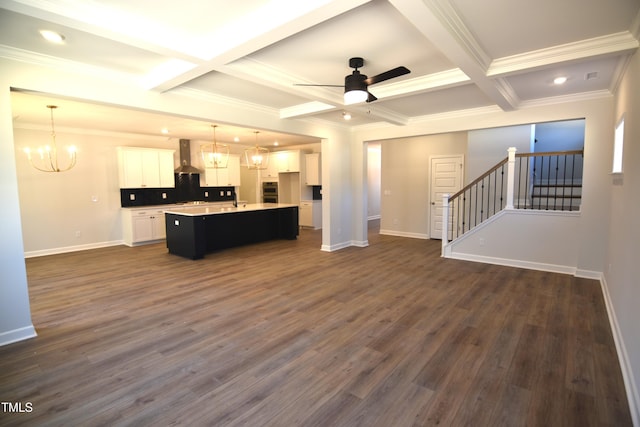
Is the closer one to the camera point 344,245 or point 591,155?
point 591,155

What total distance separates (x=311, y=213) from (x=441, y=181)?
400 centimetres

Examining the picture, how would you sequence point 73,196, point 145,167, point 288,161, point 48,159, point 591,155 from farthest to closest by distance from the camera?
point 288,161
point 145,167
point 73,196
point 48,159
point 591,155

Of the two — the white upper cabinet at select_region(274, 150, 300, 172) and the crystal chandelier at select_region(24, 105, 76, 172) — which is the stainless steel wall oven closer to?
the white upper cabinet at select_region(274, 150, 300, 172)

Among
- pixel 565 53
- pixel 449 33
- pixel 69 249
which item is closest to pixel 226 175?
pixel 69 249

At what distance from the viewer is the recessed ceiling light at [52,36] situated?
2590 millimetres

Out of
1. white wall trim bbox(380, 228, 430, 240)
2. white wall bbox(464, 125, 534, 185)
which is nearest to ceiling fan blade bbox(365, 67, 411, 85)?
white wall bbox(464, 125, 534, 185)

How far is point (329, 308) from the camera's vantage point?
3.68 m

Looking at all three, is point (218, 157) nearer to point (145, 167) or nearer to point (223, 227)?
point (145, 167)

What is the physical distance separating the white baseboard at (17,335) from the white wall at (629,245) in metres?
4.91

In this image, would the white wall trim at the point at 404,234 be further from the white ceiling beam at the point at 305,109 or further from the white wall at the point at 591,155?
the white ceiling beam at the point at 305,109

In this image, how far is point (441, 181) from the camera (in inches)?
313

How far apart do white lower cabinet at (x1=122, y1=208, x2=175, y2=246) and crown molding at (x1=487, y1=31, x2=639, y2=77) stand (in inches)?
297

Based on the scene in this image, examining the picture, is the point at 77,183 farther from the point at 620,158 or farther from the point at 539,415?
the point at 620,158

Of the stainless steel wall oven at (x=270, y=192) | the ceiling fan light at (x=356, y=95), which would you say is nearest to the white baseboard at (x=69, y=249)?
the stainless steel wall oven at (x=270, y=192)
